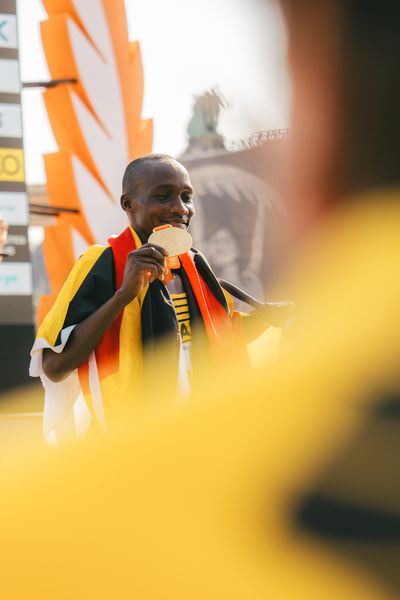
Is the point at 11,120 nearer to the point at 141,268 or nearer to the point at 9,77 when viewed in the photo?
the point at 9,77

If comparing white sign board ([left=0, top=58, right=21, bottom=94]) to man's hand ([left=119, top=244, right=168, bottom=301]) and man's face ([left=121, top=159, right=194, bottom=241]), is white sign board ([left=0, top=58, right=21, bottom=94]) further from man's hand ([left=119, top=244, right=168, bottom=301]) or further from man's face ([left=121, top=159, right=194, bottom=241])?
man's hand ([left=119, top=244, right=168, bottom=301])

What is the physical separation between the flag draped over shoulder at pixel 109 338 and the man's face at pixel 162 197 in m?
0.05

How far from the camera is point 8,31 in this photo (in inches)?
249

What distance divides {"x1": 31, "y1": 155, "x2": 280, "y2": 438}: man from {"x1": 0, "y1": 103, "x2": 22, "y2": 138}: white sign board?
192 inches

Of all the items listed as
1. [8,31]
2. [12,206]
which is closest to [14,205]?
[12,206]

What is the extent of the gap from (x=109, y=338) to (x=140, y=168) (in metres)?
0.32

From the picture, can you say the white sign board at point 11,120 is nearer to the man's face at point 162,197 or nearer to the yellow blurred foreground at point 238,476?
the man's face at point 162,197

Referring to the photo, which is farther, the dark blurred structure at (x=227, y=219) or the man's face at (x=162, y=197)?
the dark blurred structure at (x=227, y=219)

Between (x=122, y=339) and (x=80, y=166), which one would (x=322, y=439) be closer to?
(x=122, y=339)

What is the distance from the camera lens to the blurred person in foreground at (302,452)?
77 cm

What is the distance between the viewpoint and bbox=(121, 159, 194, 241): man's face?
5.19 feet

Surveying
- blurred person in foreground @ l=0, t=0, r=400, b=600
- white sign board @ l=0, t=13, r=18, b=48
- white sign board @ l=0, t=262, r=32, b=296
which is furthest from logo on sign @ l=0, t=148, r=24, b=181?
blurred person in foreground @ l=0, t=0, r=400, b=600

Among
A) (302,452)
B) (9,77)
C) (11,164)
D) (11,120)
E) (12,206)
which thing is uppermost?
(302,452)

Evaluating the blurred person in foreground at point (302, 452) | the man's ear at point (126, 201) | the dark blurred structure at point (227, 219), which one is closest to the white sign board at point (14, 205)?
the dark blurred structure at point (227, 219)
